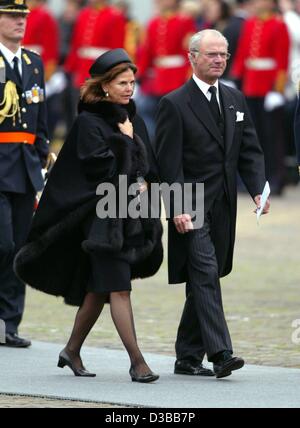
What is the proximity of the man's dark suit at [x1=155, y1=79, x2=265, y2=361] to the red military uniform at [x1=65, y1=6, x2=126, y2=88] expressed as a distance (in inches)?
438

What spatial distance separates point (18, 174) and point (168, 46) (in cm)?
1037

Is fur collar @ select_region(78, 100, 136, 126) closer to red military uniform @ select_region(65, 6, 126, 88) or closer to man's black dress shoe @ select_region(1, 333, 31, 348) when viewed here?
man's black dress shoe @ select_region(1, 333, 31, 348)

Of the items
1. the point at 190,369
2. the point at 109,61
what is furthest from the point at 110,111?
the point at 190,369

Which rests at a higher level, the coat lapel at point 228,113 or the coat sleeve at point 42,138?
the coat lapel at point 228,113

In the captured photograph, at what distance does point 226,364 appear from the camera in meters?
8.13

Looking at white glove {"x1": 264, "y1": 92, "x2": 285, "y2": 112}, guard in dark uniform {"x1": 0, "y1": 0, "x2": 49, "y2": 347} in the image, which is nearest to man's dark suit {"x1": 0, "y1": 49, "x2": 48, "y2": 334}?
guard in dark uniform {"x1": 0, "y1": 0, "x2": 49, "y2": 347}

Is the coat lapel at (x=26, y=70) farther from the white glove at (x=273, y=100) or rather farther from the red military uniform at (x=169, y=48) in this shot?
the red military uniform at (x=169, y=48)

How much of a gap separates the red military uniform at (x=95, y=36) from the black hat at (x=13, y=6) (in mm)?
10049

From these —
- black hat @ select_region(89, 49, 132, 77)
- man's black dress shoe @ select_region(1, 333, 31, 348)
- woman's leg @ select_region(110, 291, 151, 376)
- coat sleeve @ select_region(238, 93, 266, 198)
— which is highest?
black hat @ select_region(89, 49, 132, 77)

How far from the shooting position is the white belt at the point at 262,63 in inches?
→ 707

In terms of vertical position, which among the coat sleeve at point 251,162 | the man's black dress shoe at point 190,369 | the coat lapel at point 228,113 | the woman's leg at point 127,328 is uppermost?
the coat lapel at point 228,113

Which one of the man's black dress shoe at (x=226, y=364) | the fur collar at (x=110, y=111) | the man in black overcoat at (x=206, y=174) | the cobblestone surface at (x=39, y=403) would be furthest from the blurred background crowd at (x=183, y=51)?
the cobblestone surface at (x=39, y=403)

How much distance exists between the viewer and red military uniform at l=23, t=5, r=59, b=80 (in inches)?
776
